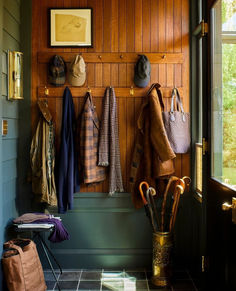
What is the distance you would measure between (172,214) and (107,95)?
4.05 ft

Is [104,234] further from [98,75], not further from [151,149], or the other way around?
[98,75]

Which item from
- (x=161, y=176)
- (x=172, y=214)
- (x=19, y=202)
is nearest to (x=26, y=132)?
(x=19, y=202)

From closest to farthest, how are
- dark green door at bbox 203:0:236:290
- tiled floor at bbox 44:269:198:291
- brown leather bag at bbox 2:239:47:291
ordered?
dark green door at bbox 203:0:236:290, brown leather bag at bbox 2:239:47:291, tiled floor at bbox 44:269:198:291

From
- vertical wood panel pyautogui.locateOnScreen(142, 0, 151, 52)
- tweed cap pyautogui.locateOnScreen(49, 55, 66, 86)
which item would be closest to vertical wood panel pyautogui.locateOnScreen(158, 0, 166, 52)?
vertical wood panel pyautogui.locateOnScreen(142, 0, 151, 52)

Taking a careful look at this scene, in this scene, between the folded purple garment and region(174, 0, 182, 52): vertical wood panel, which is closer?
the folded purple garment

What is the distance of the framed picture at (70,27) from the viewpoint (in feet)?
11.6

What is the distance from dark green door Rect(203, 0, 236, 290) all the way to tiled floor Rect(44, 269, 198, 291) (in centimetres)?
67

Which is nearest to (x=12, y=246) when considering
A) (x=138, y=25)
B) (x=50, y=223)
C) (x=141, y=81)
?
(x=50, y=223)

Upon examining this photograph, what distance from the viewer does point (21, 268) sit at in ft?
8.95

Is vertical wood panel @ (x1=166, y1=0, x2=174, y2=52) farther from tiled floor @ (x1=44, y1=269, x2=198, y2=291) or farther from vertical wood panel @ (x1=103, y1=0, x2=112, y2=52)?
tiled floor @ (x1=44, y1=269, x2=198, y2=291)

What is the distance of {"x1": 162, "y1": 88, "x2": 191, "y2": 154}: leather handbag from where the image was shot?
3508mm

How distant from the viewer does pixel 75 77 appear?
3490 millimetres

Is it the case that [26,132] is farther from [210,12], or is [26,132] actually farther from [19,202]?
[210,12]

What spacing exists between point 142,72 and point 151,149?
0.72 meters
